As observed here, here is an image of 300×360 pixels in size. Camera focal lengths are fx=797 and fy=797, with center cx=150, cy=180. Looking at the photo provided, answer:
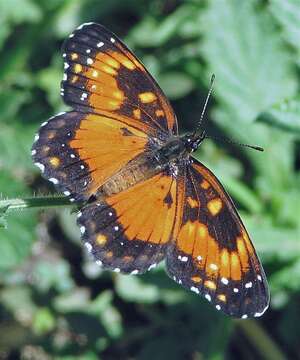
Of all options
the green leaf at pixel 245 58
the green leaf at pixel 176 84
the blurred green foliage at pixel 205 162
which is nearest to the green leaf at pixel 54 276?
the blurred green foliage at pixel 205 162

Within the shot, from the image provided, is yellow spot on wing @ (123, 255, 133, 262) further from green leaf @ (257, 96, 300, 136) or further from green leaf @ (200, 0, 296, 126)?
green leaf @ (200, 0, 296, 126)

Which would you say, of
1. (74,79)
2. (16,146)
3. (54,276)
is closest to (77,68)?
(74,79)

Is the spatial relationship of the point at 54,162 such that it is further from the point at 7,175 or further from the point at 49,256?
the point at 49,256

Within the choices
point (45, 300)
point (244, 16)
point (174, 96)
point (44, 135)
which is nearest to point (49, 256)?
point (45, 300)

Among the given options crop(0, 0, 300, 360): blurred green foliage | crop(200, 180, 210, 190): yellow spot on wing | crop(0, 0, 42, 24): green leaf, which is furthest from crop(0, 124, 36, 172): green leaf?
crop(200, 180, 210, 190): yellow spot on wing

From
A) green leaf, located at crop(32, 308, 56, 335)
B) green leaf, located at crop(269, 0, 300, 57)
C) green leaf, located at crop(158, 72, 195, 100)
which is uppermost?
green leaf, located at crop(269, 0, 300, 57)

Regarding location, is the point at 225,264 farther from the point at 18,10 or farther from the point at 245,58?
the point at 18,10

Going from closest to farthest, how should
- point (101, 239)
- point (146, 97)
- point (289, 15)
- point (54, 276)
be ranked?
point (101, 239)
point (146, 97)
point (289, 15)
point (54, 276)
